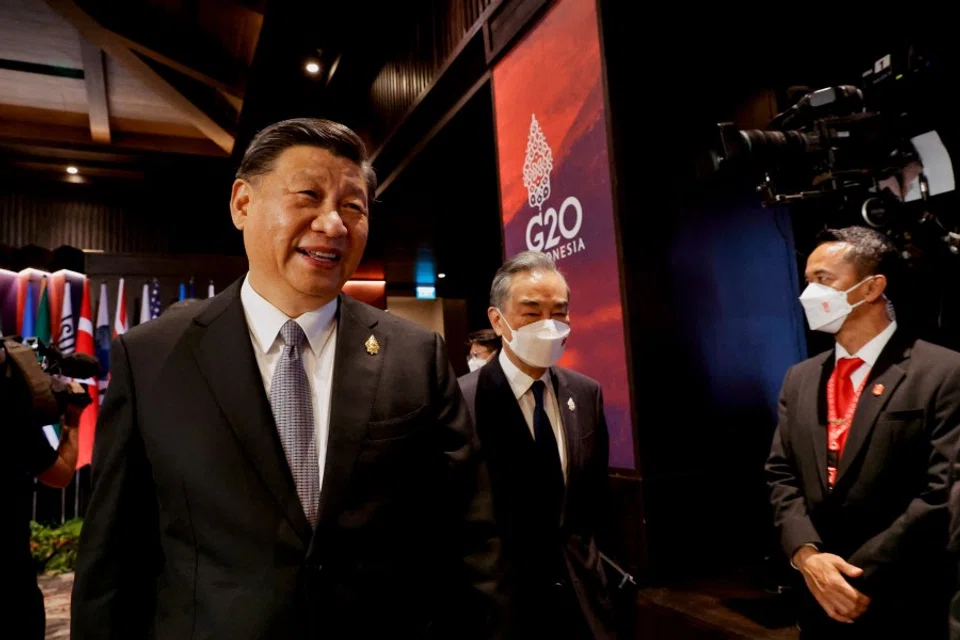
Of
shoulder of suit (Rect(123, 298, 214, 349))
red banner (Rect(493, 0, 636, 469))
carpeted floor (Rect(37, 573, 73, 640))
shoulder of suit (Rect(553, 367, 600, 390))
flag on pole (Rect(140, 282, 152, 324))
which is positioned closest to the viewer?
shoulder of suit (Rect(123, 298, 214, 349))

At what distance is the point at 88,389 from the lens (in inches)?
231

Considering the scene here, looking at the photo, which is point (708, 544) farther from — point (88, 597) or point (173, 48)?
point (173, 48)

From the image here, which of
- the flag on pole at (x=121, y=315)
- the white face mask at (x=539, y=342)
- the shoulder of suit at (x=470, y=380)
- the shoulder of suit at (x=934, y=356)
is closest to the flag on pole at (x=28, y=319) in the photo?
the flag on pole at (x=121, y=315)

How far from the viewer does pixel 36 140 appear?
23.5 feet

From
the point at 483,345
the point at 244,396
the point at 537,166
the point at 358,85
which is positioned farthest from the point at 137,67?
the point at 244,396

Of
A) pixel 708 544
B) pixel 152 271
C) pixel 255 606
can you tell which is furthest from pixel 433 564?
pixel 152 271

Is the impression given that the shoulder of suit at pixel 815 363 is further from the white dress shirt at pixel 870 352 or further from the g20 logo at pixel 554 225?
the g20 logo at pixel 554 225

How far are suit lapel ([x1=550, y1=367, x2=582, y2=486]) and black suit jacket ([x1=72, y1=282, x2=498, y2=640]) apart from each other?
56 cm

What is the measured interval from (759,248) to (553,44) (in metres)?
1.73

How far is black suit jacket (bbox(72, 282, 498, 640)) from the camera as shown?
39.8 inches

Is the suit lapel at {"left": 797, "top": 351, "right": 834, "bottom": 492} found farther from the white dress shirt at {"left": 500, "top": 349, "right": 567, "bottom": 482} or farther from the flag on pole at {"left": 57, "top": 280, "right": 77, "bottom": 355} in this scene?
the flag on pole at {"left": 57, "top": 280, "right": 77, "bottom": 355}

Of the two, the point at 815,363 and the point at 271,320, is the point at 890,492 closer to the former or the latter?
the point at 815,363

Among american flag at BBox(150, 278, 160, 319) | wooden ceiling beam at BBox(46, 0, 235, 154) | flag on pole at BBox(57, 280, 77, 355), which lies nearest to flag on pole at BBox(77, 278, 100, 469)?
flag on pole at BBox(57, 280, 77, 355)

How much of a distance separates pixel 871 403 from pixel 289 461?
6.30ft
